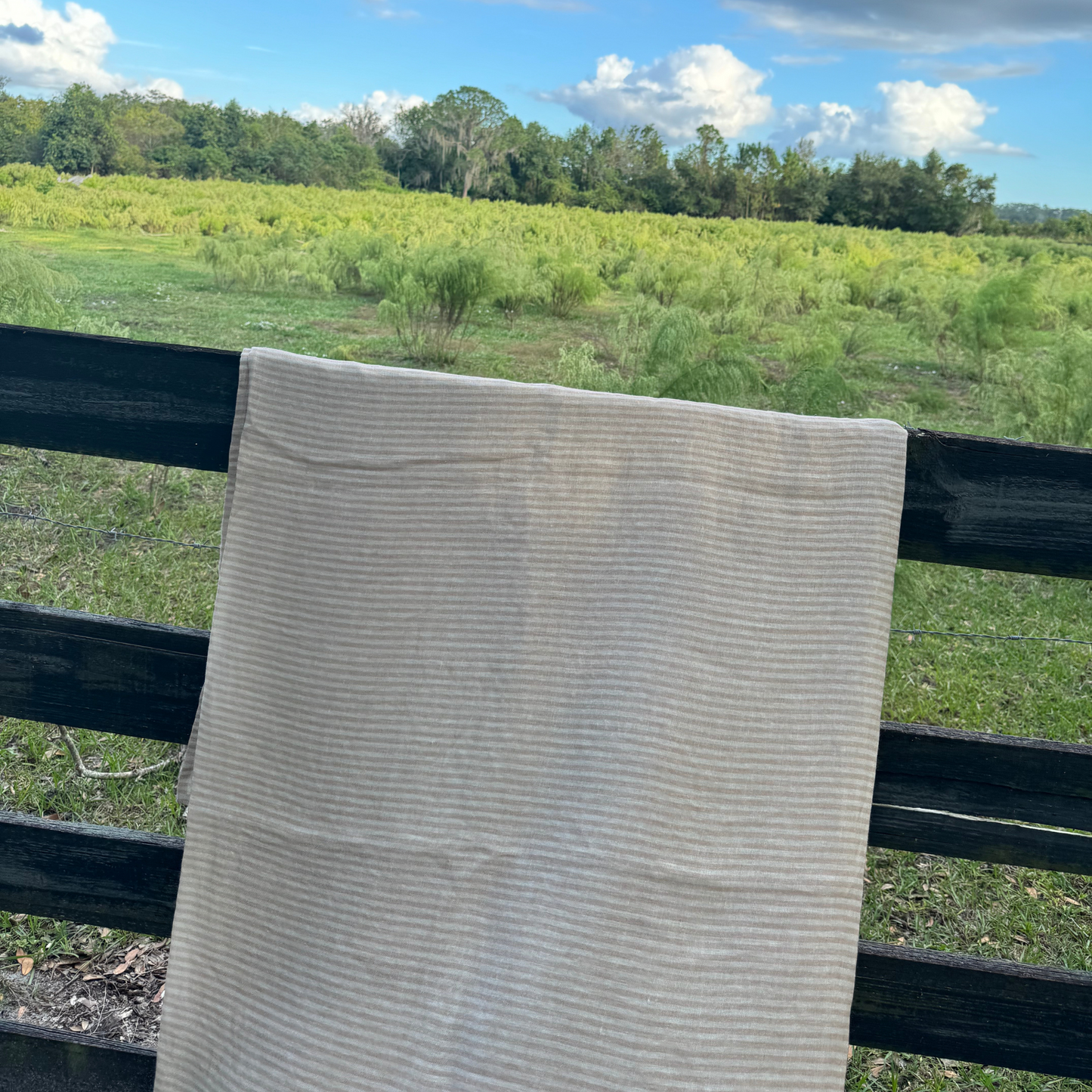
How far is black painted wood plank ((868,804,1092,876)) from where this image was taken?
3.13ft

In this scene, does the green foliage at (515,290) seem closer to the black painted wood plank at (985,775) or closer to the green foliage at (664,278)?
the green foliage at (664,278)

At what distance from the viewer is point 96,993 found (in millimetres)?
1559

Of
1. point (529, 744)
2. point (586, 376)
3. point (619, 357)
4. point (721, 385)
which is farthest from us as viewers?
point (619, 357)

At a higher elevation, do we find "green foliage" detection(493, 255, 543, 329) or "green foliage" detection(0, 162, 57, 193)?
"green foliage" detection(0, 162, 57, 193)

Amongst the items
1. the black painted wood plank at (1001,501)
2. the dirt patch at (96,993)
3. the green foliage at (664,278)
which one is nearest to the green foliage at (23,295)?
the dirt patch at (96,993)

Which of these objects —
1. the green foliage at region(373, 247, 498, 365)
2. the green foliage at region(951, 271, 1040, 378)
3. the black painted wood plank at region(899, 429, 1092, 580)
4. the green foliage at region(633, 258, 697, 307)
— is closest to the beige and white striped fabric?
the black painted wood plank at region(899, 429, 1092, 580)

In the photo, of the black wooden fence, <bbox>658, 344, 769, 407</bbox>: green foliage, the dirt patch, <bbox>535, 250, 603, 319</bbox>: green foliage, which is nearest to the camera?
the black wooden fence

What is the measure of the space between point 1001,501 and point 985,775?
29 cm

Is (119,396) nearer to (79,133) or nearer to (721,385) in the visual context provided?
(721,385)

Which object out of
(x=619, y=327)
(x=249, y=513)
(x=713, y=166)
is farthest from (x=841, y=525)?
(x=713, y=166)

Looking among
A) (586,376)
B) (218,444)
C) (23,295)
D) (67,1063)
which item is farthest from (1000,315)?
(67,1063)

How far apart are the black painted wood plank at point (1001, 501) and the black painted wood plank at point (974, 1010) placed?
0.43 meters

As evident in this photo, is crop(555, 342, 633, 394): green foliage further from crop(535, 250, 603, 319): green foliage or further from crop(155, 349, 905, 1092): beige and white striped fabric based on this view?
crop(155, 349, 905, 1092): beige and white striped fabric

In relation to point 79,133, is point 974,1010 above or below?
below
